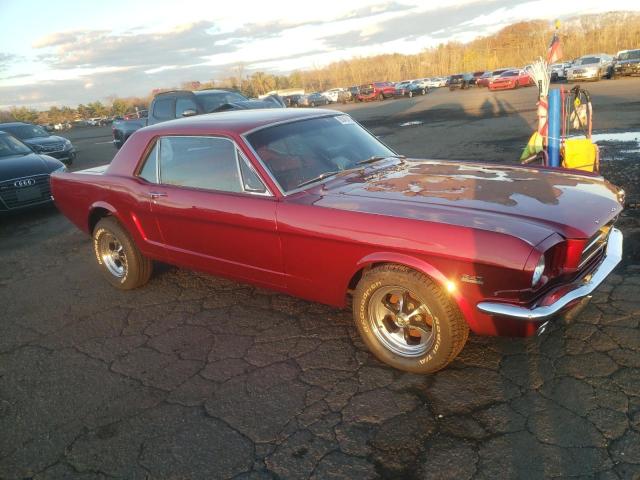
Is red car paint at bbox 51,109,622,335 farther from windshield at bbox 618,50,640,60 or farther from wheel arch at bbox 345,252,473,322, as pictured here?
windshield at bbox 618,50,640,60

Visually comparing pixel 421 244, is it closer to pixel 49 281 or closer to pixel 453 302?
pixel 453 302

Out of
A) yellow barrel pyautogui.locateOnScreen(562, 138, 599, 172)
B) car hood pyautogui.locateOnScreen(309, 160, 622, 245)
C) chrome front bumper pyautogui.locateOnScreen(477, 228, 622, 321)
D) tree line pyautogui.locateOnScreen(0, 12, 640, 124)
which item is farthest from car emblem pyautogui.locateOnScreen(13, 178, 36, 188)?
tree line pyautogui.locateOnScreen(0, 12, 640, 124)

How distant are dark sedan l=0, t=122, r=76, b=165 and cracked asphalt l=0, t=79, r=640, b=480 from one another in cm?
1119

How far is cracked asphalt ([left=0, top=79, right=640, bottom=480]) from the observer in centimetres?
229

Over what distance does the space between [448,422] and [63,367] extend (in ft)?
8.98

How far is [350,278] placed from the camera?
3020 mm

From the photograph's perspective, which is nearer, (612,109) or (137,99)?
(612,109)

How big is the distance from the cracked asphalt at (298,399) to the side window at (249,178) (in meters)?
1.10

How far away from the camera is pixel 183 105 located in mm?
11148

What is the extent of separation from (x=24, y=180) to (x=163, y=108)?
14.7 feet

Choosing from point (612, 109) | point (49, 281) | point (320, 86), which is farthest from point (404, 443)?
point (320, 86)

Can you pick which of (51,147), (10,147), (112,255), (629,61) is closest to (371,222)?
(112,255)

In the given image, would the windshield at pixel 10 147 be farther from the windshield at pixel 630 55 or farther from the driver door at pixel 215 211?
the windshield at pixel 630 55

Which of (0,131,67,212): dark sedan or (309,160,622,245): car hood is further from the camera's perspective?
(0,131,67,212): dark sedan
